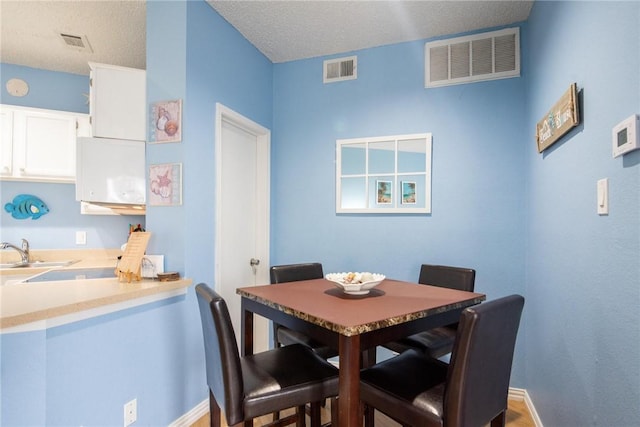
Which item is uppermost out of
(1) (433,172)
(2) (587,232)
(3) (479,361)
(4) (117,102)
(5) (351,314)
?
(4) (117,102)

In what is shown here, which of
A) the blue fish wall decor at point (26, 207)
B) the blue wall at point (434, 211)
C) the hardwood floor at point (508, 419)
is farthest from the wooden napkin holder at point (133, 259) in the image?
the blue fish wall decor at point (26, 207)

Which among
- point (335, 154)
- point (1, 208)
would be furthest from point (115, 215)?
point (335, 154)

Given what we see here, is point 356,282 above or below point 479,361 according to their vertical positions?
above

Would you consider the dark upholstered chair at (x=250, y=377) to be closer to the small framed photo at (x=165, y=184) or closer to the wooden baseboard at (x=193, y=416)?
the wooden baseboard at (x=193, y=416)

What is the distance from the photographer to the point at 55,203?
3061 mm

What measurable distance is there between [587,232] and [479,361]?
2.43 ft

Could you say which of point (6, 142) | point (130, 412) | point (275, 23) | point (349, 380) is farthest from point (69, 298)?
point (6, 142)

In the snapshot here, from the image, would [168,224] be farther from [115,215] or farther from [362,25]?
[362,25]

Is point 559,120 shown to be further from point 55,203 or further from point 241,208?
point 55,203

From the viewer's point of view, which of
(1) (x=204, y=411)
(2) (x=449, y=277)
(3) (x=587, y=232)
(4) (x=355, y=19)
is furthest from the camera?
(4) (x=355, y=19)

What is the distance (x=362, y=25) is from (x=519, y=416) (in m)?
3.00

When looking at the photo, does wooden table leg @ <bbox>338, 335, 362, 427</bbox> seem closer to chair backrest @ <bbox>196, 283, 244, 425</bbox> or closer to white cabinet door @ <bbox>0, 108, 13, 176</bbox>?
chair backrest @ <bbox>196, 283, 244, 425</bbox>

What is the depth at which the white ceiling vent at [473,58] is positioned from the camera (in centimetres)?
236

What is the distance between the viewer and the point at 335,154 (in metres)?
2.83
